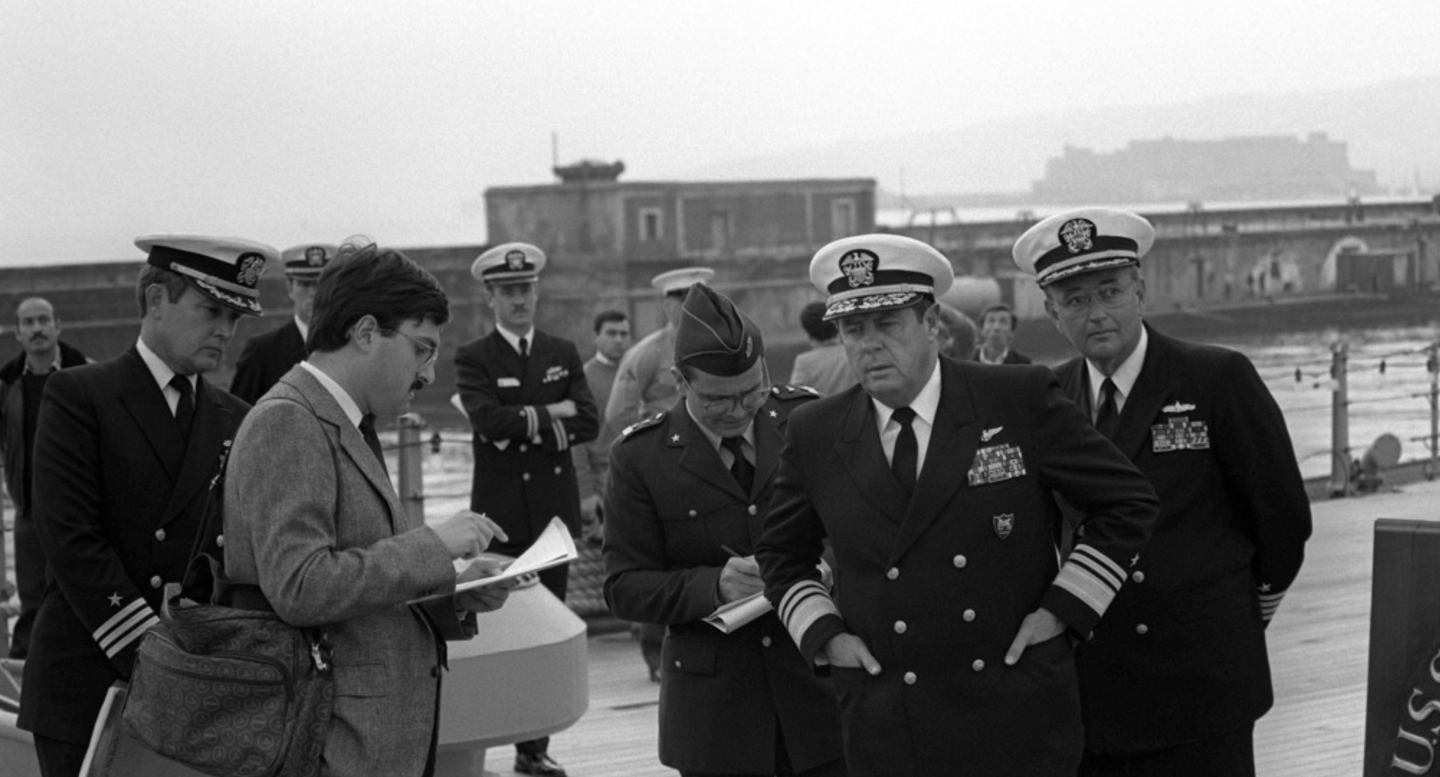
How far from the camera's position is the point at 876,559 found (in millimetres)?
3076

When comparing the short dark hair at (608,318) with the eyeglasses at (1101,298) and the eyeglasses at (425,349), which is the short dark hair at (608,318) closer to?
the eyeglasses at (1101,298)

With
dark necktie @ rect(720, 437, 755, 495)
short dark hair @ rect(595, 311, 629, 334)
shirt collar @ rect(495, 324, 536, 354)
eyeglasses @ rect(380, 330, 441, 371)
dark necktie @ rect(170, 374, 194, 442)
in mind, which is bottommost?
short dark hair @ rect(595, 311, 629, 334)

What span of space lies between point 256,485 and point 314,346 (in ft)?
0.89

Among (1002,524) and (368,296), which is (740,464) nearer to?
(1002,524)

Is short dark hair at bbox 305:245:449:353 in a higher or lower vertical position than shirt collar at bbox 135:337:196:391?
higher

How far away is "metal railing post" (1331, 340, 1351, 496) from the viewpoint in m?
12.4

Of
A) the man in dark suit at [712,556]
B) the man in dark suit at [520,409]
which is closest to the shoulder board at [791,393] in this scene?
the man in dark suit at [712,556]

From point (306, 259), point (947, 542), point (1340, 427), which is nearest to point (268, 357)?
point (306, 259)

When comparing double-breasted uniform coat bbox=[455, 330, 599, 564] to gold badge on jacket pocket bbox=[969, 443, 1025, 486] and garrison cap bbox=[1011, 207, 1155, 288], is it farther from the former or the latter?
gold badge on jacket pocket bbox=[969, 443, 1025, 486]

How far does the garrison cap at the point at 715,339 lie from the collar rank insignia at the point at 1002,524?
77 cm

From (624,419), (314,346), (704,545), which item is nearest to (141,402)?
(314,346)

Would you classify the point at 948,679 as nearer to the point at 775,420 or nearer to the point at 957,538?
the point at 957,538

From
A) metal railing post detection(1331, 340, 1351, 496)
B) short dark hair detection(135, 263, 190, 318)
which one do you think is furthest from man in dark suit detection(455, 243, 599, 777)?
metal railing post detection(1331, 340, 1351, 496)

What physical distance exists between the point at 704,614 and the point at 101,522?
116 cm
